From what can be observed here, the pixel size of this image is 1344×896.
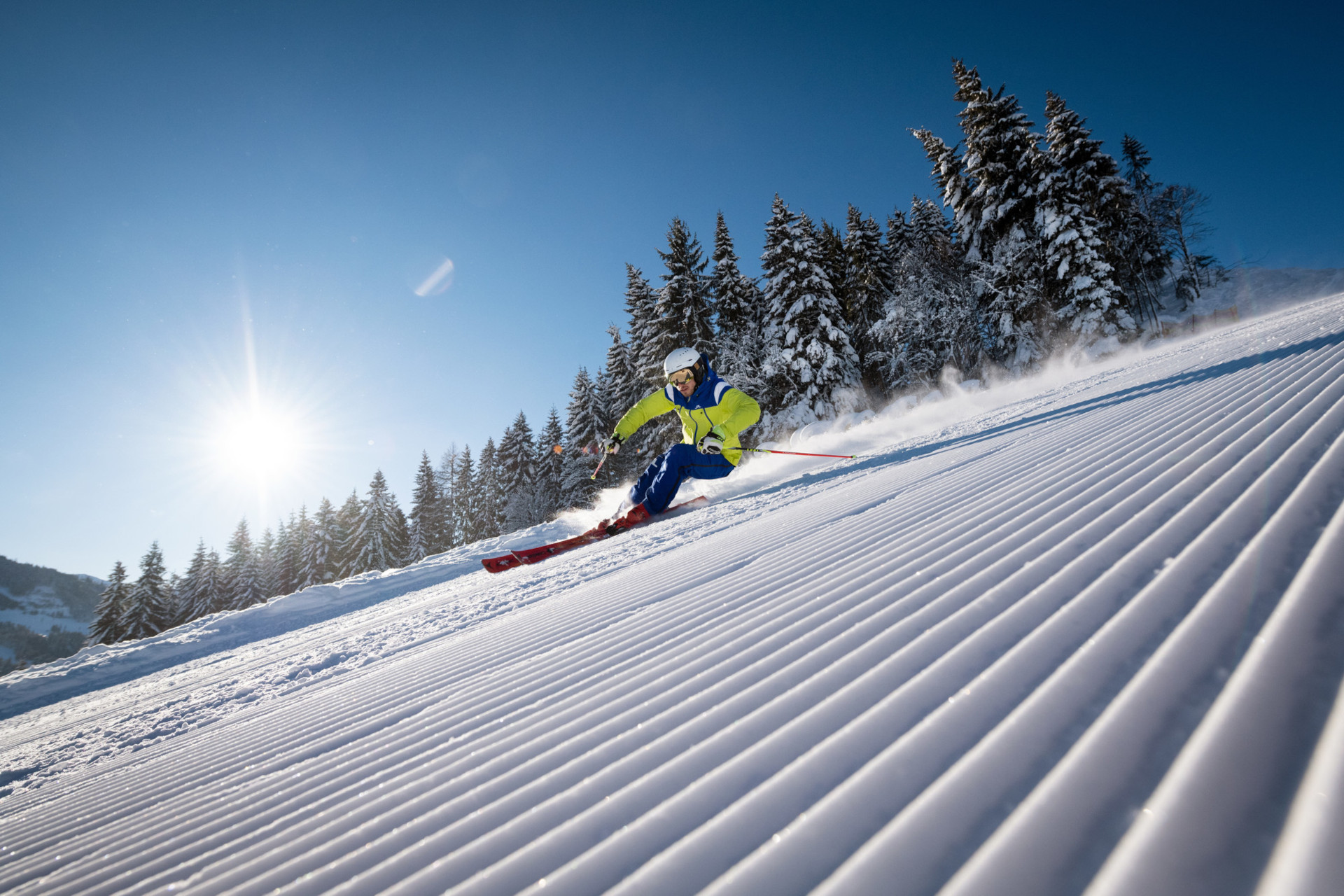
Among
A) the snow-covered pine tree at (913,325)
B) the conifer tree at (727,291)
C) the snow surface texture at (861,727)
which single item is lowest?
the snow surface texture at (861,727)

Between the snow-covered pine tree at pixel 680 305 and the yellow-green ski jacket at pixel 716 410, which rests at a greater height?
the snow-covered pine tree at pixel 680 305

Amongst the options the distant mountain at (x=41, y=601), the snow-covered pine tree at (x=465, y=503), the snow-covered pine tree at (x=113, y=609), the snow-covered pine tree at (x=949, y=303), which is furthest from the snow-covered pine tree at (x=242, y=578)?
the distant mountain at (x=41, y=601)

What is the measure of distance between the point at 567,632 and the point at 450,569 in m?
5.65

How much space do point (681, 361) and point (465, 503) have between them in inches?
1407

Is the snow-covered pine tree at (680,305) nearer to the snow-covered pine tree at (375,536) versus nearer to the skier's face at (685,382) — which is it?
the skier's face at (685,382)

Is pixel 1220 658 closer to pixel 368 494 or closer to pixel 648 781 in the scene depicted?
pixel 648 781

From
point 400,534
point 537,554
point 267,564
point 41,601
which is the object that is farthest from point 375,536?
point 41,601

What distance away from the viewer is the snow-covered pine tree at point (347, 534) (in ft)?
108

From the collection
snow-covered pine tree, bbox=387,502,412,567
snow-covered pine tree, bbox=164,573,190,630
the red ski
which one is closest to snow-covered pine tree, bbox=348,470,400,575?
snow-covered pine tree, bbox=387,502,412,567

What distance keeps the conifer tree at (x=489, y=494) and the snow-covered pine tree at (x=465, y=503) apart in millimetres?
367

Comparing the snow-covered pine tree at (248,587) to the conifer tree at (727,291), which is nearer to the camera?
the conifer tree at (727,291)

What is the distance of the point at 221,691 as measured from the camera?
3.65 m

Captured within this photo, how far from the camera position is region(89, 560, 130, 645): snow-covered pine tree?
92.0 feet

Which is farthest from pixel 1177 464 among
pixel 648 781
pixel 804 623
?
pixel 648 781
